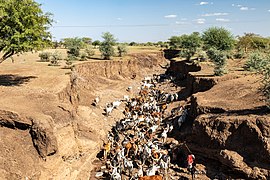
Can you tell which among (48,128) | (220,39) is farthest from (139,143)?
(220,39)

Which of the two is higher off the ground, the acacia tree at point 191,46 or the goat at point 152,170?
the acacia tree at point 191,46

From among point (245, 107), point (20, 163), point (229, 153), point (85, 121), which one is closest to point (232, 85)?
point (245, 107)

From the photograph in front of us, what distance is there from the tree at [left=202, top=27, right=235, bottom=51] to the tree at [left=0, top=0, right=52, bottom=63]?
104 ft

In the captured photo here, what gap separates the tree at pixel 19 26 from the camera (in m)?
21.8

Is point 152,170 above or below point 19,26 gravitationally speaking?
below

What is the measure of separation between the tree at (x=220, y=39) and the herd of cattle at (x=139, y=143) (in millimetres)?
17918

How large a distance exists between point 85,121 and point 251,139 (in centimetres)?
1393

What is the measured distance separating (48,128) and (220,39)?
38.2 meters

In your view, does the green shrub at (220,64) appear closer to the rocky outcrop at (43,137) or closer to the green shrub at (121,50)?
the rocky outcrop at (43,137)

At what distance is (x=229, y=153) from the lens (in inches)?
677

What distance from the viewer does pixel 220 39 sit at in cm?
4816

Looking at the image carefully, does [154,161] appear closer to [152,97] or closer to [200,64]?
[152,97]

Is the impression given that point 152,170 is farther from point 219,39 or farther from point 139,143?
point 219,39

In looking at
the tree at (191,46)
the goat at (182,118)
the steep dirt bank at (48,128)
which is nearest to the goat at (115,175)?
the steep dirt bank at (48,128)
